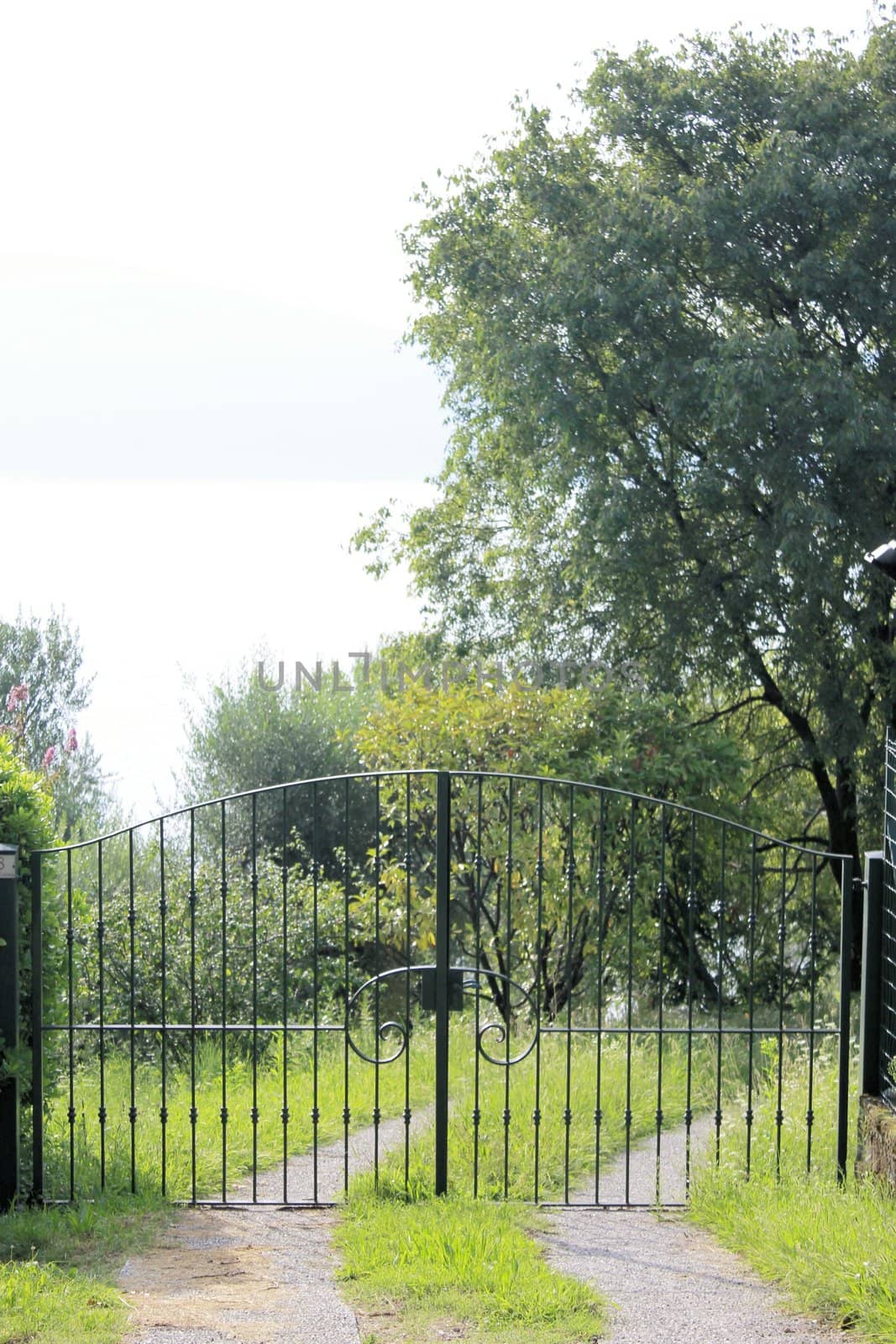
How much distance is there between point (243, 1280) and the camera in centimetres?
506

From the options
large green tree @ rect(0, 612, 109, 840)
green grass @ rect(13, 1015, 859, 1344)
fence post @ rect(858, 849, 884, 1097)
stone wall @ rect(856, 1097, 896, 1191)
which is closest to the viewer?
green grass @ rect(13, 1015, 859, 1344)

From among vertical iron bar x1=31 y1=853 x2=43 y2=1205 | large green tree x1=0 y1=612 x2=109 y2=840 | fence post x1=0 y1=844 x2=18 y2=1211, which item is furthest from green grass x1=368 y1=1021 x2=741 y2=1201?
large green tree x1=0 y1=612 x2=109 y2=840

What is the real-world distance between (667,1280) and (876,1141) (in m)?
1.45

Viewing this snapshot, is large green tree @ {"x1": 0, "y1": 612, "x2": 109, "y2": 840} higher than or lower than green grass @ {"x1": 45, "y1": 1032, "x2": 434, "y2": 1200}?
higher

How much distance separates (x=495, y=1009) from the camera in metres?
11.8

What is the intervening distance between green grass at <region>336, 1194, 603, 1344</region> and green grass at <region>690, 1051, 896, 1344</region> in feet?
2.69

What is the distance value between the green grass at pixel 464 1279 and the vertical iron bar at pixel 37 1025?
4.99ft

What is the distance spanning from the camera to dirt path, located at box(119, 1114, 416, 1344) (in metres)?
4.48

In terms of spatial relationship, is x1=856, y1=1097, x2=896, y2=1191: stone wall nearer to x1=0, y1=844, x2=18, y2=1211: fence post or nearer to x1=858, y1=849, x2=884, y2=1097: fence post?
x1=858, y1=849, x2=884, y2=1097: fence post

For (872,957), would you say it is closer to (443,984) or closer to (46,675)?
(443,984)

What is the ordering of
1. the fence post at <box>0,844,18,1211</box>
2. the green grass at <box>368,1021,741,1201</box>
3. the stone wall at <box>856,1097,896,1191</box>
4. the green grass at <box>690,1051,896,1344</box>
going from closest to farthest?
the green grass at <box>690,1051,896,1344</box>
the stone wall at <box>856,1097,896,1191</box>
the fence post at <box>0,844,18,1211</box>
the green grass at <box>368,1021,741,1201</box>

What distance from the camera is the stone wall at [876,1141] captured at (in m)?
5.80

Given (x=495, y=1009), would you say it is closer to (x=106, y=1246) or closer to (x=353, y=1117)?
(x=353, y=1117)

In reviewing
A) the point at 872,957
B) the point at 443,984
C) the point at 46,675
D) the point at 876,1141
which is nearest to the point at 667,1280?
the point at 876,1141
